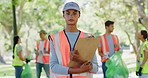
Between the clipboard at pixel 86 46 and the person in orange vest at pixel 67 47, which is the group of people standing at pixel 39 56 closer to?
the person in orange vest at pixel 67 47

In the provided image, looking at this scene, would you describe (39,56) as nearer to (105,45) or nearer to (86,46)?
(105,45)

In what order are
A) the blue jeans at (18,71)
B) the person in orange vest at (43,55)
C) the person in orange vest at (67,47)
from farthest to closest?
the person in orange vest at (43,55), the blue jeans at (18,71), the person in orange vest at (67,47)

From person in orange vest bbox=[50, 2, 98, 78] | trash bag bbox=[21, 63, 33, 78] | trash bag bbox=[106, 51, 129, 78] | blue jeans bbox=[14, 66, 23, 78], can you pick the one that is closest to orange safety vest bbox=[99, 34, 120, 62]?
trash bag bbox=[106, 51, 129, 78]

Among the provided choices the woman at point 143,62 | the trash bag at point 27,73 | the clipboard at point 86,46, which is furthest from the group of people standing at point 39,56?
the clipboard at point 86,46

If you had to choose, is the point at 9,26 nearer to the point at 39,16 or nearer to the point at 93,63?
the point at 39,16

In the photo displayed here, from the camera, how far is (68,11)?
3.47 m

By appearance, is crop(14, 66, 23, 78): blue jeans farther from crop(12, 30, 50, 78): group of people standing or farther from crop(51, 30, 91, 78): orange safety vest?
crop(51, 30, 91, 78): orange safety vest

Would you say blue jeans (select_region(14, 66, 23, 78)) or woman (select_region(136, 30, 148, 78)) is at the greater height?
woman (select_region(136, 30, 148, 78))

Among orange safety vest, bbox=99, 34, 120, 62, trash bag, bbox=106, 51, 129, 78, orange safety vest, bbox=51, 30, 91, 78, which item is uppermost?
orange safety vest, bbox=51, 30, 91, 78

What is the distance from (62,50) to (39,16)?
35012mm

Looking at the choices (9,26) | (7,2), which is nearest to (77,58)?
(7,2)

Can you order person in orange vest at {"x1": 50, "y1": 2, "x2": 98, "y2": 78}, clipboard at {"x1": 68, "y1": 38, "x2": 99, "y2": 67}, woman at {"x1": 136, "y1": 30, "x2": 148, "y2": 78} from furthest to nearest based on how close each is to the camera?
woman at {"x1": 136, "y1": 30, "x2": 148, "y2": 78}
person in orange vest at {"x1": 50, "y1": 2, "x2": 98, "y2": 78}
clipboard at {"x1": 68, "y1": 38, "x2": 99, "y2": 67}

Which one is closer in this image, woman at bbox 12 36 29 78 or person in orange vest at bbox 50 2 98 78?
person in orange vest at bbox 50 2 98 78

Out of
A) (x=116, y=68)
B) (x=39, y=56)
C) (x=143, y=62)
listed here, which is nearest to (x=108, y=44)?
(x=116, y=68)
